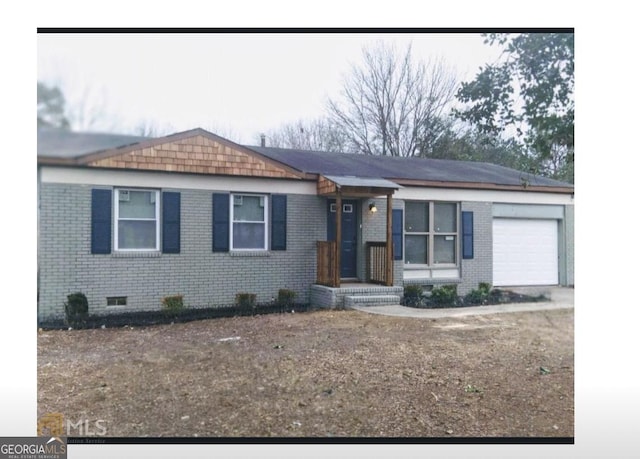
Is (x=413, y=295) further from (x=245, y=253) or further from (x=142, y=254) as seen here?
(x=142, y=254)

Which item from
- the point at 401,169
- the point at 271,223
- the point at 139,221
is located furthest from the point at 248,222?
the point at 401,169

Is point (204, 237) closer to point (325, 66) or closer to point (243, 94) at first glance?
point (243, 94)

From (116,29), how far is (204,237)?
71.0 inches

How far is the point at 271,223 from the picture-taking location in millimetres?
4586

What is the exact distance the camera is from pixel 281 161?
4.67m

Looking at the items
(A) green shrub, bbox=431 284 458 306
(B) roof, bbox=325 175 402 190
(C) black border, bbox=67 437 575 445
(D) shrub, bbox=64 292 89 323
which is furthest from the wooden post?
(D) shrub, bbox=64 292 89 323

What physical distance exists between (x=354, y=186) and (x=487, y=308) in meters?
1.83

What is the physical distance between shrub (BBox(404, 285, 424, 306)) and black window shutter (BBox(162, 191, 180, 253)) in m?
2.46

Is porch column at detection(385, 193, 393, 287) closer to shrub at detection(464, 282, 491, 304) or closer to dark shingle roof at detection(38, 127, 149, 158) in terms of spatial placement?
shrub at detection(464, 282, 491, 304)

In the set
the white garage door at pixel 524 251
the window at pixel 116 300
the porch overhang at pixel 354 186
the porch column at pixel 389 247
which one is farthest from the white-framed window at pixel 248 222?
the white garage door at pixel 524 251

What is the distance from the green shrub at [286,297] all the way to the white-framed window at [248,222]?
0.43 metres

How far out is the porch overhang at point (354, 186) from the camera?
5.05 meters

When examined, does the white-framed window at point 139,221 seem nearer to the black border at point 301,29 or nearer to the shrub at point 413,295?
the black border at point 301,29
